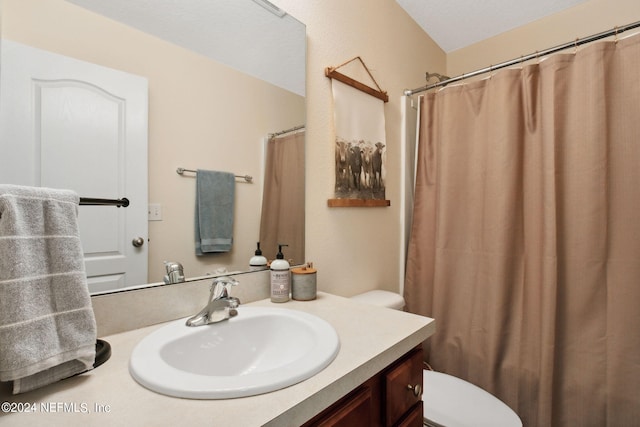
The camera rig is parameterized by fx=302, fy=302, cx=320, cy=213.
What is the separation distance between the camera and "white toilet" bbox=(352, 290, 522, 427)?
42.9 inches

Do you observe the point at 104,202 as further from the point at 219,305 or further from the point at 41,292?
the point at 219,305

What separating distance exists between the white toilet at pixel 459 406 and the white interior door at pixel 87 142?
3.33ft

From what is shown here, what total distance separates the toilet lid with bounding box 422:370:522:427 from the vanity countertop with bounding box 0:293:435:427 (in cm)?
65

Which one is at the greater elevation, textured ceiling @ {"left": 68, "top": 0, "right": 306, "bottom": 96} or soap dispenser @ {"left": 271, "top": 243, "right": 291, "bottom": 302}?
textured ceiling @ {"left": 68, "top": 0, "right": 306, "bottom": 96}

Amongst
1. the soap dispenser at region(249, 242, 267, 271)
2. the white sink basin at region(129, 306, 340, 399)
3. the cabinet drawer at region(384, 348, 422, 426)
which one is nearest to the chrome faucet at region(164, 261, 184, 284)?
the white sink basin at region(129, 306, 340, 399)

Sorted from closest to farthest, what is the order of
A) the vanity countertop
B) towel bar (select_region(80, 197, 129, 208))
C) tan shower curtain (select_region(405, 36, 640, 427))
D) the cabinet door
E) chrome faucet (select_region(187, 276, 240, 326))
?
1. the vanity countertop
2. the cabinet door
3. towel bar (select_region(80, 197, 129, 208))
4. chrome faucet (select_region(187, 276, 240, 326))
5. tan shower curtain (select_region(405, 36, 640, 427))

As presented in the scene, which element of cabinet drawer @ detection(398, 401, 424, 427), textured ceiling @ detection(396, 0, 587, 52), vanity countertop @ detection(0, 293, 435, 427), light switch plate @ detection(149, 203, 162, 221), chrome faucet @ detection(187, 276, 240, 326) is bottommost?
Answer: cabinet drawer @ detection(398, 401, 424, 427)

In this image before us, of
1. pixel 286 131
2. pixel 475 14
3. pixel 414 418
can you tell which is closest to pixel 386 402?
pixel 414 418

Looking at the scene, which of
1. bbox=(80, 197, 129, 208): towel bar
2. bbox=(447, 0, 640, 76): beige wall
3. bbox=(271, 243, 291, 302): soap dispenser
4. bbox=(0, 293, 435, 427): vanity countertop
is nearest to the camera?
bbox=(0, 293, 435, 427): vanity countertop

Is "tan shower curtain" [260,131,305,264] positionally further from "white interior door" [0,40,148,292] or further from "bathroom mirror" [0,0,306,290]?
"white interior door" [0,40,148,292]

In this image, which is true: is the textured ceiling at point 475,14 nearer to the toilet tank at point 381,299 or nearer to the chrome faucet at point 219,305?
the toilet tank at point 381,299

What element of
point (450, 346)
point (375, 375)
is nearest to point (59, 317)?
point (375, 375)

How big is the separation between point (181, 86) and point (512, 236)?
4.91ft

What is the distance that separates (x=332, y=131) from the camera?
4.36 feet
